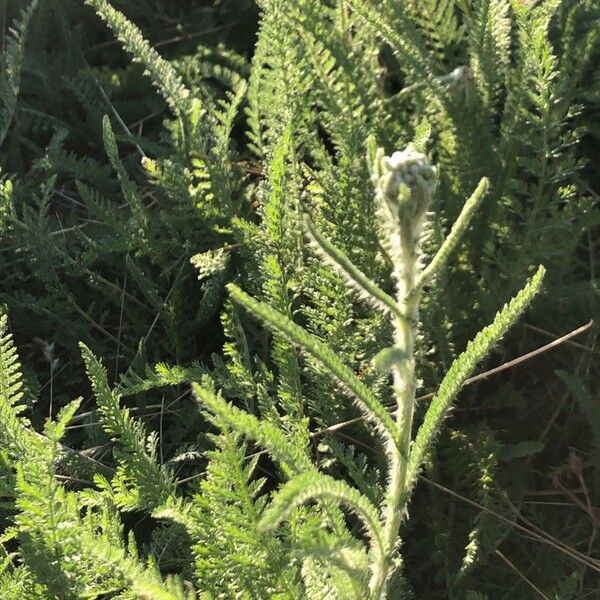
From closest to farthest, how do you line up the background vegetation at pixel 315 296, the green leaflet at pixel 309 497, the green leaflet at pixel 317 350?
the green leaflet at pixel 309 497 < the green leaflet at pixel 317 350 < the background vegetation at pixel 315 296

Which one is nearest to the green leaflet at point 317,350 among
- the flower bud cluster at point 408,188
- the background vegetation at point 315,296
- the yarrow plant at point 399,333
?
the yarrow plant at point 399,333

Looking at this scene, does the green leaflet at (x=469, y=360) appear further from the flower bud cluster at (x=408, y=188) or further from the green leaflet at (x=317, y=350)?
the flower bud cluster at (x=408, y=188)

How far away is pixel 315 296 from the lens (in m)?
1.67

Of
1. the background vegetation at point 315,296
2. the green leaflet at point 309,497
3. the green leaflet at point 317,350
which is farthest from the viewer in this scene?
the background vegetation at point 315,296

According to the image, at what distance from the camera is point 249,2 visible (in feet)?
7.82

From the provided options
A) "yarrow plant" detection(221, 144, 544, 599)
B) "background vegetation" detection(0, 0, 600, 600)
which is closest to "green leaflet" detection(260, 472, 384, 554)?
"yarrow plant" detection(221, 144, 544, 599)

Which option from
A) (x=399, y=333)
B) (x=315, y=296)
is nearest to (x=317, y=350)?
(x=399, y=333)

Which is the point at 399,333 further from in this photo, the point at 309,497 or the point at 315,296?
the point at 315,296

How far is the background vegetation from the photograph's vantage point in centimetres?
157

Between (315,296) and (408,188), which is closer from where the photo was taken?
(408,188)

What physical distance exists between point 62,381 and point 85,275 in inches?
10.6

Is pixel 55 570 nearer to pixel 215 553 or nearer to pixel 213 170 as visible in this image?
pixel 215 553

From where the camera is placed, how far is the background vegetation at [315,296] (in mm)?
1567

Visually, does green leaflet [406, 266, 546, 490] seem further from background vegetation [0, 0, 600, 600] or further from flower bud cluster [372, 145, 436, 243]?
background vegetation [0, 0, 600, 600]
